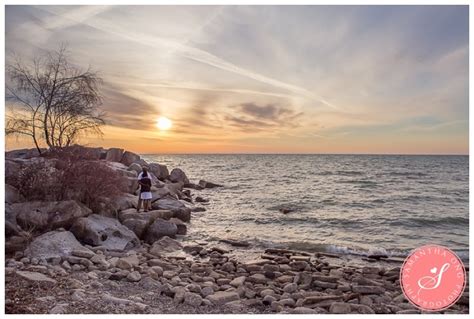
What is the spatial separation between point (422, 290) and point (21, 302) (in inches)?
205

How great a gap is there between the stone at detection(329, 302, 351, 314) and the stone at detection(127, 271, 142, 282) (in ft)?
10.3

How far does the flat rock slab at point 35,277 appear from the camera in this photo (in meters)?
6.06

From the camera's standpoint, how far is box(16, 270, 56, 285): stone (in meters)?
6.05

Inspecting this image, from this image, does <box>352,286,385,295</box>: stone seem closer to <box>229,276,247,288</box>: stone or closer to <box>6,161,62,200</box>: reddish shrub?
<box>229,276,247,288</box>: stone

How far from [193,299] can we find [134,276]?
4.63ft

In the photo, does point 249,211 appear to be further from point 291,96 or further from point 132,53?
point 132,53

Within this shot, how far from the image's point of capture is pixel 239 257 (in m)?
10.3

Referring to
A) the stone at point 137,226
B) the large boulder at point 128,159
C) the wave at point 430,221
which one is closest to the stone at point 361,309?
the stone at point 137,226

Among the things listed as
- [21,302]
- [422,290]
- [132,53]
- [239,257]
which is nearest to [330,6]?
[132,53]

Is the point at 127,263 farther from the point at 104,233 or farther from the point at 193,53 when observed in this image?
the point at 193,53

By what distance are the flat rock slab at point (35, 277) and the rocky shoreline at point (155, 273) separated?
0.01 m

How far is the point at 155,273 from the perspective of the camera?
298 inches

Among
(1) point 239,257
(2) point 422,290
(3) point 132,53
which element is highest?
(3) point 132,53
